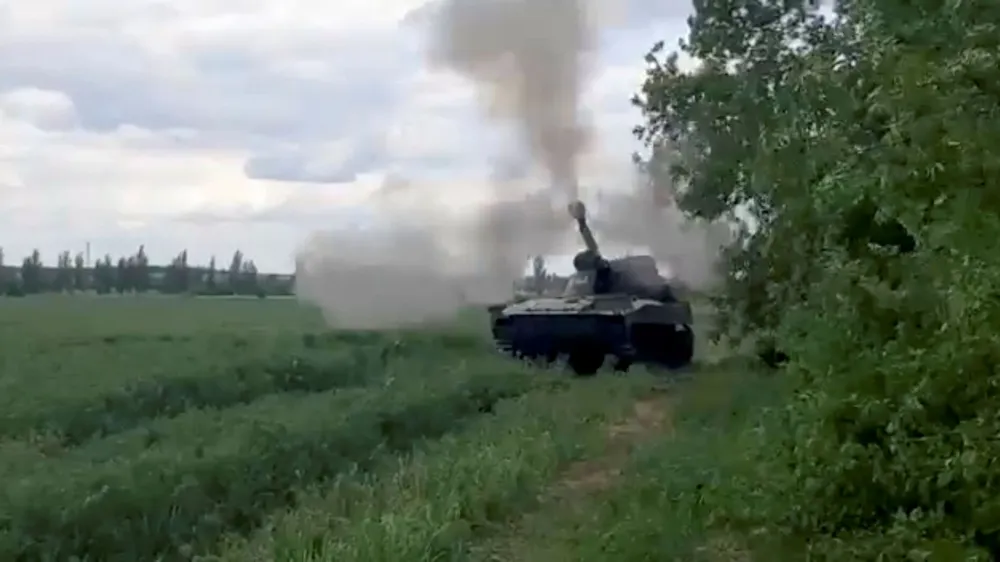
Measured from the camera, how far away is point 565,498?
10.0 m

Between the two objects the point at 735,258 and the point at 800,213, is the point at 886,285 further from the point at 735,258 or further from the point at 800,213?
the point at 735,258

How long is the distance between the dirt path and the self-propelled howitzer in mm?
6431

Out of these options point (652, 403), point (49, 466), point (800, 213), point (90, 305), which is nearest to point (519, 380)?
point (652, 403)

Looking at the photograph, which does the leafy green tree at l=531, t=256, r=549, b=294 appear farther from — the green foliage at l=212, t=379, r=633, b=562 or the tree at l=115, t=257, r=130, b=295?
the tree at l=115, t=257, r=130, b=295

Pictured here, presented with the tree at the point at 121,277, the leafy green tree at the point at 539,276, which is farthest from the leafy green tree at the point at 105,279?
the leafy green tree at the point at 539,276

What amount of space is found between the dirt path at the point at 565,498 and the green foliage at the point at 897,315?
1149mm

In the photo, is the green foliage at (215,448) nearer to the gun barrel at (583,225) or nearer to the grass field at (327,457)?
the grass field at (327,457)

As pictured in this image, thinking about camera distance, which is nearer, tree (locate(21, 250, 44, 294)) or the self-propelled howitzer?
the self-propelled howitzer

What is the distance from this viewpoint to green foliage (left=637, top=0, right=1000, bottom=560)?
6.02 meters

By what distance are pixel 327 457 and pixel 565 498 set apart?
368cm

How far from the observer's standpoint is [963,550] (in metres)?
6.04

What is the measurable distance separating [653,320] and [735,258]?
4.59 meters

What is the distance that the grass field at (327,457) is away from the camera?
8.81 m

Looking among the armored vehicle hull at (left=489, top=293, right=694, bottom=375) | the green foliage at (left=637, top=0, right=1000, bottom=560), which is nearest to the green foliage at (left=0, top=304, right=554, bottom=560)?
the armored vehicle hull at (left=489, top=293, right=694, bottom=375)
